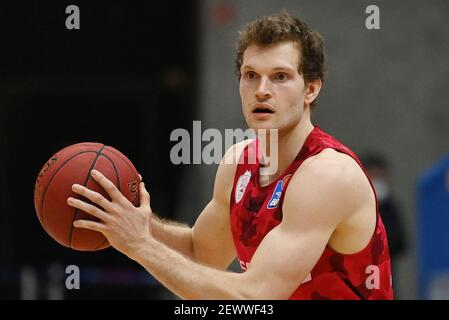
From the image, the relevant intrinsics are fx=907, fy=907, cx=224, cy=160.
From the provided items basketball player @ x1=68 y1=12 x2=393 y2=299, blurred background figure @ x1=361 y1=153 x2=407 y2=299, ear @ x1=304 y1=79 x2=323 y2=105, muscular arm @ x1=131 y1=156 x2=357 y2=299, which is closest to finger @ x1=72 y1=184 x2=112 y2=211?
basketball player @ x1=68 y1=12 x2=393 y2=299

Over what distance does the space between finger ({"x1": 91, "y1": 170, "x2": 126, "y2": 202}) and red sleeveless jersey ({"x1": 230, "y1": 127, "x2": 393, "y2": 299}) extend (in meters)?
0.79

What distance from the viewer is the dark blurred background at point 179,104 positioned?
32.2ft

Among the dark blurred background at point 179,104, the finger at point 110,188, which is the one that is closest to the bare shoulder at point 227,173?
the finger at point 110,188

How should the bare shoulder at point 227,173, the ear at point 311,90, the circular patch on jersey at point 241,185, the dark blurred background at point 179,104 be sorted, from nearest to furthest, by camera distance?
the ear at point 311,90
the circular patch on jersey at point 241,185
the bare shoulder at point 227,173
the dark blurred background at point 179,104

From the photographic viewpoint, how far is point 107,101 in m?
13.8

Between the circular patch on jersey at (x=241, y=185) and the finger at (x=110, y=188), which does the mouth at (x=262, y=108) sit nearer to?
the circular patch on jersey at (x=241, y=185)

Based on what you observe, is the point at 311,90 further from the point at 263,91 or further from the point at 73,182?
the point at 73,182

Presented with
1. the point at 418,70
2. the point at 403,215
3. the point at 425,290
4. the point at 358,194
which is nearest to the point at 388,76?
the point at 418,70

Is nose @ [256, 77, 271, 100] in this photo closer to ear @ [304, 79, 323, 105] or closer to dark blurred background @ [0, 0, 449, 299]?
ear @ [304, 79, 323, 105]

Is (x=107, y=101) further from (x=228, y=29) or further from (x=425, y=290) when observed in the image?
(x=425, y=290)

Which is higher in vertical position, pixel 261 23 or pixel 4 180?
pixel 261 23

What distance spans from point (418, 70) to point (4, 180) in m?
6.25

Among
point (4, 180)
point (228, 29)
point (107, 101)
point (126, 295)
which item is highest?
point (228, 29)

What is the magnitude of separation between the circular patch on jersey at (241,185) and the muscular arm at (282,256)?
1.98ft
